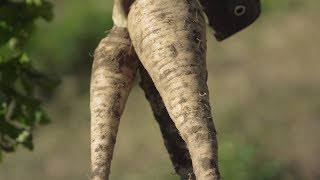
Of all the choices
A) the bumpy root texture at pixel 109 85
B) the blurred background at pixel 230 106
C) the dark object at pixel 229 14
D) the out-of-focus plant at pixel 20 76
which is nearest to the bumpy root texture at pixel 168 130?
the bumpy root texture at pixel 109 85

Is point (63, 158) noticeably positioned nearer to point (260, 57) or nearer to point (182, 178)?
point (260, 57)

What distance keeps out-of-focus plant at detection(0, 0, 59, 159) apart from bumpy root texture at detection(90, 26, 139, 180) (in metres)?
0.60

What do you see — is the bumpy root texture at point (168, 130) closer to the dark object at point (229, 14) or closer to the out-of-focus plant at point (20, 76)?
the dark object at point (229, 14)

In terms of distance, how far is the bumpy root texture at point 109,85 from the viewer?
168cm

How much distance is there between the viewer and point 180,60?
1.59m

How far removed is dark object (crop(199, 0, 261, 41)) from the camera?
67.5 inches

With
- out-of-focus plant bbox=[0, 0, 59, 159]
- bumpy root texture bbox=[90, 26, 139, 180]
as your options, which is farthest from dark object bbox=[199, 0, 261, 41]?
out-of-focus plant bbox=[0, 0, 59, 159]

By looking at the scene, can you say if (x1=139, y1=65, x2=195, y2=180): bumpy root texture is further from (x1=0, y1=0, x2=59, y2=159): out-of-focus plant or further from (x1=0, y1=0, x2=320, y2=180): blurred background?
(x1=0, y1=0, x2=320, y2=180): blurred background

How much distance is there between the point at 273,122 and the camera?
163 inches

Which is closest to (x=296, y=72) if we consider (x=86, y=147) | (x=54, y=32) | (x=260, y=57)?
(x=260, y=57)

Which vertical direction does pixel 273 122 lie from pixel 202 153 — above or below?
below

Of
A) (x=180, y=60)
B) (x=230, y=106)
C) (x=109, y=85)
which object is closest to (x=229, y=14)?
(x=180, y=60)

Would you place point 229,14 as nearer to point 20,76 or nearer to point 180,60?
point 180,60

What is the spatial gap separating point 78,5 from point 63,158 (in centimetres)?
156
